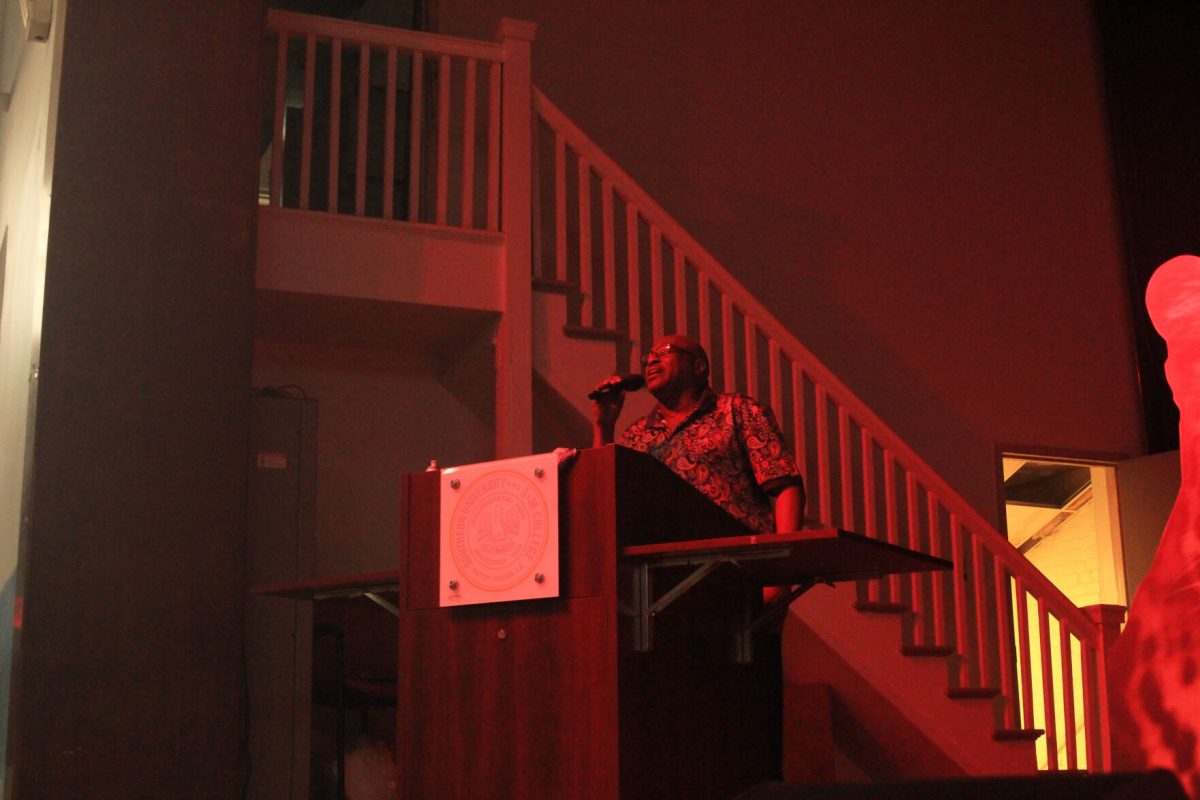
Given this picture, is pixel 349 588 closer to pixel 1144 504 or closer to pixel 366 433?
pixel 366 433

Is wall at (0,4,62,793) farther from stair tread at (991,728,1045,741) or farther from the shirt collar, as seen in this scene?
stair tread at (991,728,1045,741)

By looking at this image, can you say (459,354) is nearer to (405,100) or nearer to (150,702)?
(405,100)

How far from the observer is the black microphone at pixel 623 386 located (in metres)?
2.95

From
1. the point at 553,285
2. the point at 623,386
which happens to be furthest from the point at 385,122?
the point at 623,386

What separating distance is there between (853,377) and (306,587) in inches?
166

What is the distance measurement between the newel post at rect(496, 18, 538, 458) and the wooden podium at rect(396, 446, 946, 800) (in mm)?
2144

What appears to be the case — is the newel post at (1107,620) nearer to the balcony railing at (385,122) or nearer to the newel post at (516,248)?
the newel post at (516,248)

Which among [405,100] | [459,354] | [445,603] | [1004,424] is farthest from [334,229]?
[1004,424]

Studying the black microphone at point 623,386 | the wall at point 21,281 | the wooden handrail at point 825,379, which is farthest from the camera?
the wooden handrail at point 825,379

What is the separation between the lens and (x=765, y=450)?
10.3ft

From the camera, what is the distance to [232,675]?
3584 millimetres

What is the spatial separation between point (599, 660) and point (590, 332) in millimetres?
2707

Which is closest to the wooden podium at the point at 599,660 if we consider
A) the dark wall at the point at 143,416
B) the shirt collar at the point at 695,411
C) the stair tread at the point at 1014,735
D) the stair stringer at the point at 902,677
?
the shirt collar at the point at 695,411

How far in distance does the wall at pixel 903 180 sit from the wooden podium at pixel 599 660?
4.04 m
